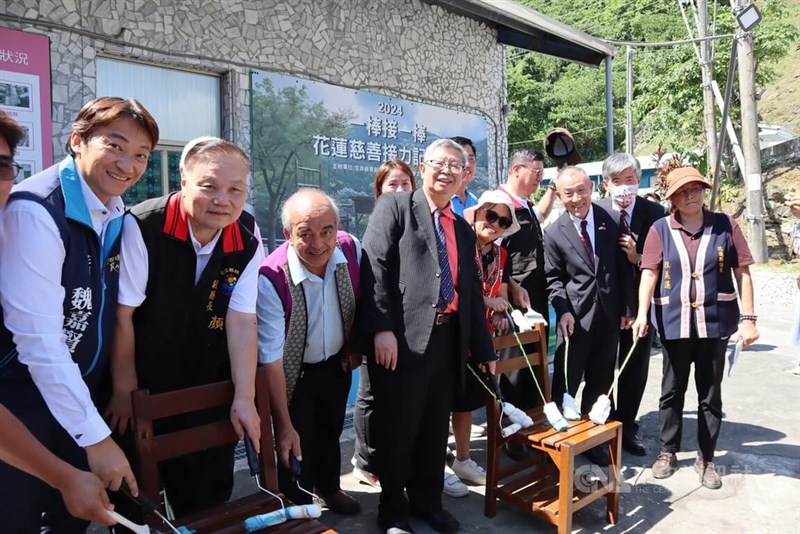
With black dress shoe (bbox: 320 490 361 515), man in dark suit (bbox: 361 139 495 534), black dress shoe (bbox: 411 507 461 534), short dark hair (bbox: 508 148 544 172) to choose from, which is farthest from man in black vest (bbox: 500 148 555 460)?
black dress shoe (bbox: 320 490 361 515)

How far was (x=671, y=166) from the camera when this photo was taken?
569cm

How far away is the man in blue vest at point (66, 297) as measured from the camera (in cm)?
152

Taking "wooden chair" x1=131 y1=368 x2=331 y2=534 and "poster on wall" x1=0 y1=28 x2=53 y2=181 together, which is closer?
"wooden chair" x1=131 y1=368 x2=331 y2=534

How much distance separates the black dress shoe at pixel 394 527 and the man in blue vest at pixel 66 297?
1319mm

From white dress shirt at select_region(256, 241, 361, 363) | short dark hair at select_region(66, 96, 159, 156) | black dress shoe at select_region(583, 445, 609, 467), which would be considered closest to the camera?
Answer: short dark hair at select_region(66, 96, 159, 156)

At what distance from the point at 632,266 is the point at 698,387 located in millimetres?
828

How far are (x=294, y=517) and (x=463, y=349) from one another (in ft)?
4.10

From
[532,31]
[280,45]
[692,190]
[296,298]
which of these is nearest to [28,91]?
[280,45]

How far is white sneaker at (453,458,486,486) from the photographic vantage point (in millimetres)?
3443

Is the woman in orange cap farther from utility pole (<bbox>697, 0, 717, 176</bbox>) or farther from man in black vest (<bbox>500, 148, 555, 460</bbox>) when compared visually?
utility pole (<bbox>697, 0, 717, 176</bbox>)

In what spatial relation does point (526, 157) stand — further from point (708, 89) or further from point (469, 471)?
point (708, 89)

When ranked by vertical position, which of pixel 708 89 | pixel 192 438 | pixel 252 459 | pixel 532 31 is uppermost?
pixel 708 89

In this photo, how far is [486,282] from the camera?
3420 millimetres

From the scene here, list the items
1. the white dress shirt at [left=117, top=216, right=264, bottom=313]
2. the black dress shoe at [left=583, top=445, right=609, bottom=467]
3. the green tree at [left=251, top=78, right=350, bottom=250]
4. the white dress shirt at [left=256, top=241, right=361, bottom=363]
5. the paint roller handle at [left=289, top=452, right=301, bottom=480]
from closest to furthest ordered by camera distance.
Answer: the white dress shirt at [left=117, top=216, right=264, bottom=313]
the paint roller handle at [left=289, top=452, right=301, bottom=480]
the white dress shirt at [left=256, top=241, right=361, bottom=363]
the black dress shoe at [left=583, top=445, right=609, bottom=467]
the green tree at [left=251, top=78, right=350, bottom=250]
